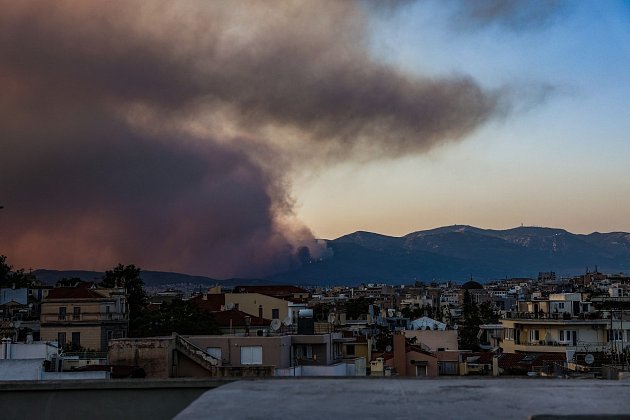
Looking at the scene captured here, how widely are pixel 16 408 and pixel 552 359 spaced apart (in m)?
41.8

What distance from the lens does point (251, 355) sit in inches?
1489

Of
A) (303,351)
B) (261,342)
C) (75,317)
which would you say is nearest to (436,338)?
(75,317)

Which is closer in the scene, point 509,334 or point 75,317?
point 509,334

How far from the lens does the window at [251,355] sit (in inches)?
1483

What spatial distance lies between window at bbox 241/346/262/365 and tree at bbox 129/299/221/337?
21.5 m

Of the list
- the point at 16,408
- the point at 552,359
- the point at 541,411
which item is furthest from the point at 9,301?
the point at 541,411

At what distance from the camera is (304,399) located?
12.0 metres

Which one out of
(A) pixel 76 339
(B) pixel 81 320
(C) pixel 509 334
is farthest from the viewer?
(B) pixel 81 320

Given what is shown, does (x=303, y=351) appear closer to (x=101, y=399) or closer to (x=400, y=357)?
(x=400, y=357)

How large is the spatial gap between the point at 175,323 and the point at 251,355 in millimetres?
24143

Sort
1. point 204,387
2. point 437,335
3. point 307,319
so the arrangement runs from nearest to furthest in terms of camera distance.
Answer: point 204,387, point 307,319, point 437,335

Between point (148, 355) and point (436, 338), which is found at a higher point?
point (436, 338)

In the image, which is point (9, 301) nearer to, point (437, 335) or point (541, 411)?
point (437, 335)

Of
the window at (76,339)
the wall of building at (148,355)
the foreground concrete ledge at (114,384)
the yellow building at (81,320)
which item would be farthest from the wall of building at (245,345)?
the window at (76,339)
